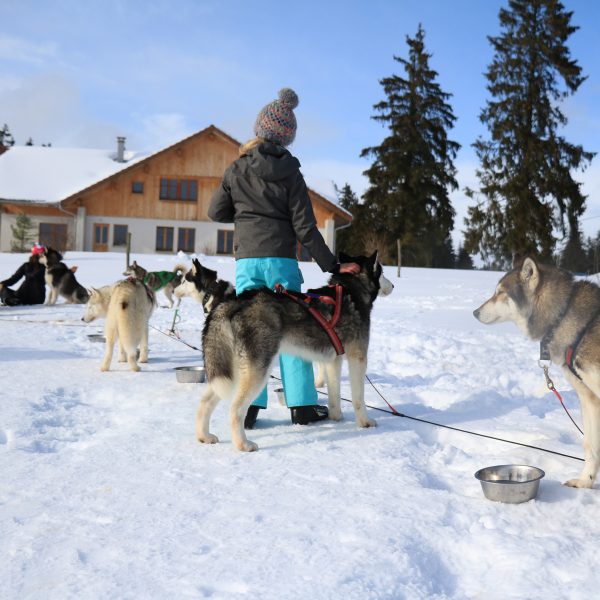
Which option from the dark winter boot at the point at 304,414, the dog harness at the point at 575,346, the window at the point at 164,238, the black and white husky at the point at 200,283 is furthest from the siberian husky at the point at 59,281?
the window at the point at 164,238

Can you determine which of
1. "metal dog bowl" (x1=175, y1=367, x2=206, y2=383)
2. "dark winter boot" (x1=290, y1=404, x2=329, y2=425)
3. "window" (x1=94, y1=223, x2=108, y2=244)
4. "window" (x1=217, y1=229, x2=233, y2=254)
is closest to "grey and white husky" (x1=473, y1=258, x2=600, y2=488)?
"dark winter boot" (x1=290, y1=404, x2=329, y2=425)

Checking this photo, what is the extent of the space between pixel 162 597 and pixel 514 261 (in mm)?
2784

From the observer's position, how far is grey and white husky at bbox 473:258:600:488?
3246 millimetres

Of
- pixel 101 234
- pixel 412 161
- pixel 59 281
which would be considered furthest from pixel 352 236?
pixel 59 281

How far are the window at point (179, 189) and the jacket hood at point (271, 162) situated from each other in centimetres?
2905

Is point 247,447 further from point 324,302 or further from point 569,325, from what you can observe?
point 569,325

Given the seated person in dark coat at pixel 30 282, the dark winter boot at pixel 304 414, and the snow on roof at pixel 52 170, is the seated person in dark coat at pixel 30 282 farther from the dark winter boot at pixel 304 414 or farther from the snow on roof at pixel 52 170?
the snow on roof at pixel 52 170

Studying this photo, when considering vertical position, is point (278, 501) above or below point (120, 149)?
below

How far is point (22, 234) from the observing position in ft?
101

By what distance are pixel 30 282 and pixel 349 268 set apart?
34.2 ft

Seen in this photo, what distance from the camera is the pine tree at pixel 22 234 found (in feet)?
101

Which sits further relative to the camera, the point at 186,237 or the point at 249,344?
the point at 186,237

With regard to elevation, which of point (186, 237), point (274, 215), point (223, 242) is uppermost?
point (186, 237)

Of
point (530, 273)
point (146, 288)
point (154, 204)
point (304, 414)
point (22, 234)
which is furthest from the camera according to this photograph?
point (154, 204)
